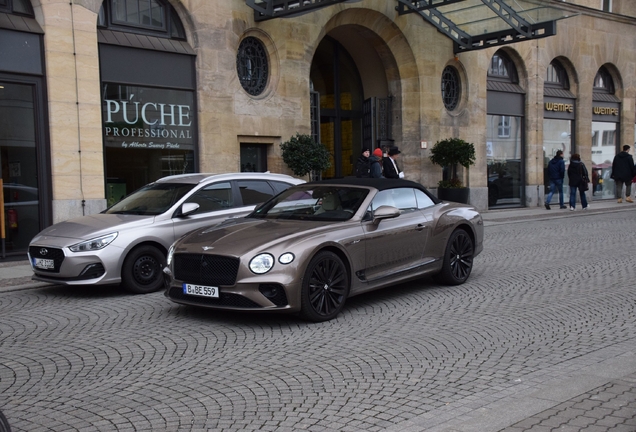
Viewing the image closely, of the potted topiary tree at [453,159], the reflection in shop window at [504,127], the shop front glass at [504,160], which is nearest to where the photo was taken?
the potted topiary tree at [453,159]

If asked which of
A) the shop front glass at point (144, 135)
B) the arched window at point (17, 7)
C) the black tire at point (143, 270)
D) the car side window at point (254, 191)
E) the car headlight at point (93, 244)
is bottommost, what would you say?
the black tire at point (143, 270)

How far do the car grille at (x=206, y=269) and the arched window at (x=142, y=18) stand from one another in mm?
9900

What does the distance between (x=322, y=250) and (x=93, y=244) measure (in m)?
3.44

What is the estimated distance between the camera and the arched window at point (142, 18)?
15.5 metres

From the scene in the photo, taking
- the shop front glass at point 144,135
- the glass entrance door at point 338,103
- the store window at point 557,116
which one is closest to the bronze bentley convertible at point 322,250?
the shop front glass at point 144,135

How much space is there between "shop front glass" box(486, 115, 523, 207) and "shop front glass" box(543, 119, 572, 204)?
4.50ft

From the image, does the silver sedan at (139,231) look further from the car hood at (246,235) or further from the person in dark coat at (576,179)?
the person in dark coat at (576,179)

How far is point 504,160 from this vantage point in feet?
82.8

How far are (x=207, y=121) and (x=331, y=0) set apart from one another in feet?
13.6

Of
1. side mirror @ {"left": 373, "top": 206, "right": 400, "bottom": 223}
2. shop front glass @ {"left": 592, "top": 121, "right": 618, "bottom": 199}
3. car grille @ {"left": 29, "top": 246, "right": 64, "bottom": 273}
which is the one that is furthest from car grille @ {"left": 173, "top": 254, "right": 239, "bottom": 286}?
shop front glass @ {"left": 592, "top": 121, "right": 618, "bottom": 199}

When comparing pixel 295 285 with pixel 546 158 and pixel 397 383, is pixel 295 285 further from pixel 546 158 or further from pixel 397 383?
pixel 546 158

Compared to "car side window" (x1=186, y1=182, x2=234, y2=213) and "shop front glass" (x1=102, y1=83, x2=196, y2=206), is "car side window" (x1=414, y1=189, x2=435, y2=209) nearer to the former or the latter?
"car side window" (x1=186, y1=182, x2=234, y2=213)

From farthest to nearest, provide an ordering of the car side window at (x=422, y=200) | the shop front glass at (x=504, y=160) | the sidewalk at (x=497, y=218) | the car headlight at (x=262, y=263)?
the shop front glass at (x=504, y=160) < the sidewalk at (x=497, y=218) < the car side window at (x=422, y=200) < the car headlight at (x=262, y=263)

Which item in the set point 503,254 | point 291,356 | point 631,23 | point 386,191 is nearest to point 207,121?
point 503,254
